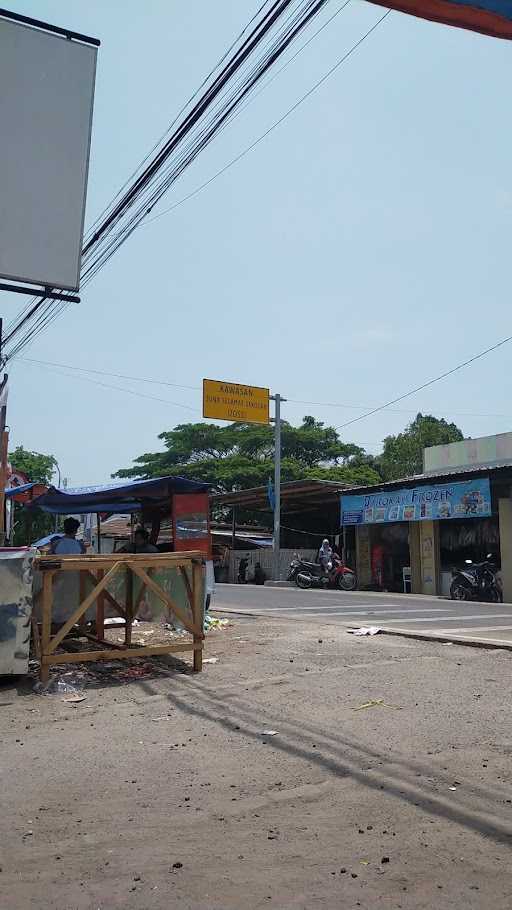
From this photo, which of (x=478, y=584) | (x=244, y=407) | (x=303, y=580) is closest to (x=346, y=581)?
(x=303, y=580)

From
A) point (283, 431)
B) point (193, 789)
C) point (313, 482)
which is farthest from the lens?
point (283, 431)

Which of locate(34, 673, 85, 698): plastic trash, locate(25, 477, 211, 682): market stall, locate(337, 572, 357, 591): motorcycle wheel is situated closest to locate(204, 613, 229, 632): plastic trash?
locate(25, 477, 211, 682): market stall

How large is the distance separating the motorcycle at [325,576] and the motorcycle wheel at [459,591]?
5.89m

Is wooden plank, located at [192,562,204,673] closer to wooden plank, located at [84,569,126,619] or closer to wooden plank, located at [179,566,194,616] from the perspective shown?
wooden plank, located at [179,566,194,616]

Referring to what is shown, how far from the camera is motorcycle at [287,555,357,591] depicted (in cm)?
2841

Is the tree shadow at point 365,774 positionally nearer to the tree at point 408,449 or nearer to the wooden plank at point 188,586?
the wooden plank at point 188,586

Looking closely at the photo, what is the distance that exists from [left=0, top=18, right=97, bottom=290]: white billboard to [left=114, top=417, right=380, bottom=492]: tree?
40621 mm

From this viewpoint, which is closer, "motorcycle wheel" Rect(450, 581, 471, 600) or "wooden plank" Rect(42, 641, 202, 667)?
"wooden plank" Rect(42, 641, 202, 667)

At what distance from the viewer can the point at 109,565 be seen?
26.1ft

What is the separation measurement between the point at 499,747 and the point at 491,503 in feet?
64.3

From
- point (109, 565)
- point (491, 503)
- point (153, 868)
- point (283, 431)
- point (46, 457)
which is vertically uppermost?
point (283, 431)

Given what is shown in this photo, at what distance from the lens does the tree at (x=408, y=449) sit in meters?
49.9

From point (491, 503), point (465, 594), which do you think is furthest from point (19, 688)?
point (491, 503)

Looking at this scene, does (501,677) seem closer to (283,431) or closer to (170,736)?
(170,736)
